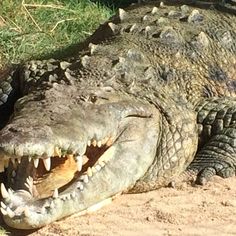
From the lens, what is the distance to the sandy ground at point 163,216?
14.6 feet

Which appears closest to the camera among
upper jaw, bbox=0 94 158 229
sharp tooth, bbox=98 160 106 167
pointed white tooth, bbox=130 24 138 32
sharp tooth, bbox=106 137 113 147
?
upper jaw, bbox=0 94 158 229

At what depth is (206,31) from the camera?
20.2ft

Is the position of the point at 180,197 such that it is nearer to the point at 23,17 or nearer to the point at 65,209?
the point at 65,209

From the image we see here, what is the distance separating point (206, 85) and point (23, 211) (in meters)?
2.10

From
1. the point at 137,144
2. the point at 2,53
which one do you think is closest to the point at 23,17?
the point at 2,53

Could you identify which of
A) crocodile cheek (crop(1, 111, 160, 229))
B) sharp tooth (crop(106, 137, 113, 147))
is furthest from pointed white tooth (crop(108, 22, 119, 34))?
sharp tooth (crop(106, 137, 113, 147))

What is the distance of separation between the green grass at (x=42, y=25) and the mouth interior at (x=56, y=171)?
282cm

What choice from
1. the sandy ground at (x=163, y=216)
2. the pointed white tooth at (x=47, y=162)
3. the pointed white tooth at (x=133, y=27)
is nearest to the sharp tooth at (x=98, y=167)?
the sandy ground at (x=163, y=216)

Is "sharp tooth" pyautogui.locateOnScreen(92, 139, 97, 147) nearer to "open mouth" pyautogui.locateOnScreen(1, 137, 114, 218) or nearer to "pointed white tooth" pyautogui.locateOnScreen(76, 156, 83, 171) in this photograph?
"open mouth" pyautogui.locateOnScreen(1, 137, 114, 218)

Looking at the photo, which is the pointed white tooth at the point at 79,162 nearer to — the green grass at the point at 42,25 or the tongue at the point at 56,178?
the tongue at the point at 56,178

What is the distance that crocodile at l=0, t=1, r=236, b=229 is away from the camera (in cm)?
438

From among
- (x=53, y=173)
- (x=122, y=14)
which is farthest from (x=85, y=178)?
(x=122, y=14)

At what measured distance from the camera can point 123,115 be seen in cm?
492

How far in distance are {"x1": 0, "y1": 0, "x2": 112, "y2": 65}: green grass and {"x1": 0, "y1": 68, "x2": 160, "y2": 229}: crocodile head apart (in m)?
2.36
